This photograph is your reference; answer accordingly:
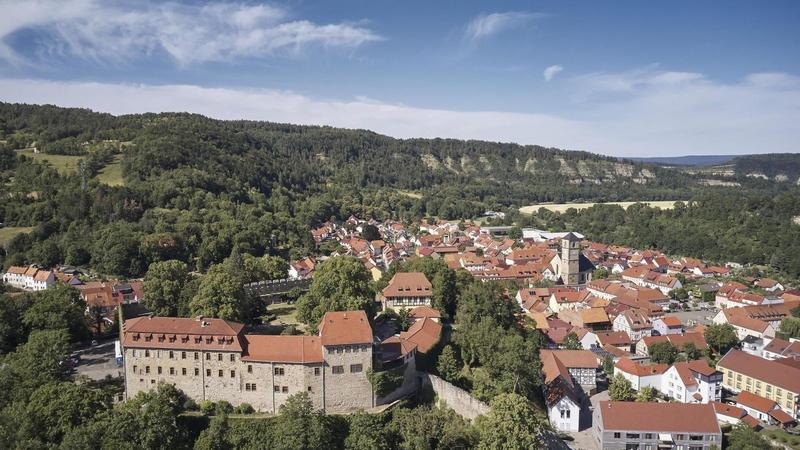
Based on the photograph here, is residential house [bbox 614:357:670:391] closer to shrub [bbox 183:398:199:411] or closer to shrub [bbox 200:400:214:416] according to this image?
shrub [bbox 200:400:214:416]

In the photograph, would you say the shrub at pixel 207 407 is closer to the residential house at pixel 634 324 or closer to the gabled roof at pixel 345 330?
the gabled roof at pixel 345 330

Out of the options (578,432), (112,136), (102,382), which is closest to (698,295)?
(578,432)

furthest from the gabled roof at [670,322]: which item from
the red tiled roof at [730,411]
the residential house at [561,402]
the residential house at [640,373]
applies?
the residential house at [561,402]

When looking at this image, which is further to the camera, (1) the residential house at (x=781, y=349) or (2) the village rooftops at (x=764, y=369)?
(1) the residential house at (x=781, y=349)

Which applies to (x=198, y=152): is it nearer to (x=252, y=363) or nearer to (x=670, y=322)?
(x=252, y=363)

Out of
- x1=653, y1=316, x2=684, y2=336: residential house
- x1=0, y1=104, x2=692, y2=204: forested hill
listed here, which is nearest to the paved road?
x1=653, y1=316, x2=684, y2=336: residential house

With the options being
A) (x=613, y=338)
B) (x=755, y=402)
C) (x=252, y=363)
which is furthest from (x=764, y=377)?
(x=252, y=363)
